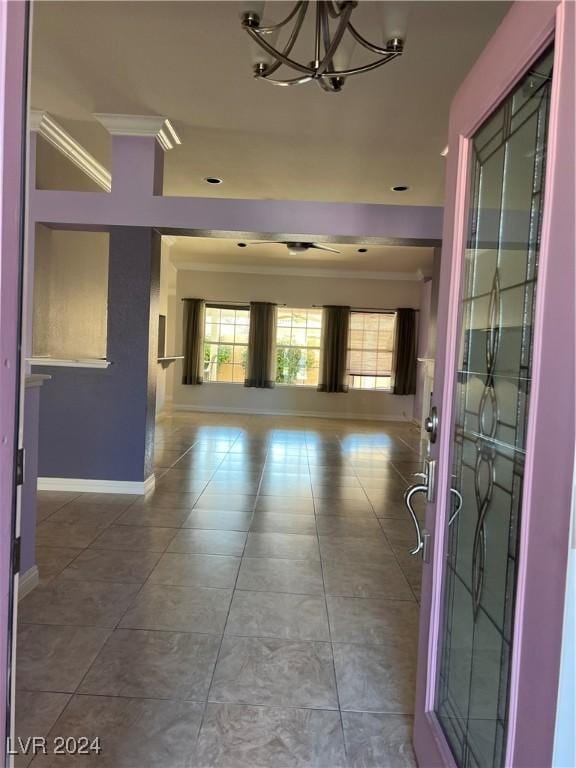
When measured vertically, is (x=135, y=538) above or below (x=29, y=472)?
below

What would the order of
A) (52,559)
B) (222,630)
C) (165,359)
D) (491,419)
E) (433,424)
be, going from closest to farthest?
1. (491,419)
2. (433,424)
3. (222,630)
4. (52,559)
5. (165,359)

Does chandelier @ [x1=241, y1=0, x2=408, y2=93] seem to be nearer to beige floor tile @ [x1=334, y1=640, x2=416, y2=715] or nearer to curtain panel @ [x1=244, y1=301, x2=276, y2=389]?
beige floor tile @ [x1=334, y1=640, x2=416, y2=715]

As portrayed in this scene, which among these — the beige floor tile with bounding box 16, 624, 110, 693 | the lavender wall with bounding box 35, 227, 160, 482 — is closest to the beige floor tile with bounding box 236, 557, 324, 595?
the beige floor tile with bounding box 16, 624, 110, 693

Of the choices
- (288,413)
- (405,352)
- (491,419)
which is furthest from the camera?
(288,413)

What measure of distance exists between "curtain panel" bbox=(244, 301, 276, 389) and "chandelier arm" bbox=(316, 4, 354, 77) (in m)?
7.17

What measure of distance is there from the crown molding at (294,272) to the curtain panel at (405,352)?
2.19ft

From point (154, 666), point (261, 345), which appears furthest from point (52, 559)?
point (261, 345)

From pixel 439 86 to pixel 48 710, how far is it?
3.66 m

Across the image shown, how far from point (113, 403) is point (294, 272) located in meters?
5.83

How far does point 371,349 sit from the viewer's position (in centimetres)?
941

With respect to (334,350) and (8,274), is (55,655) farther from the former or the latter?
(334,350)

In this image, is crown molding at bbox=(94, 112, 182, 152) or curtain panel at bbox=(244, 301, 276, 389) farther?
curtain panel at bbox=(244, 301, 276, 389)

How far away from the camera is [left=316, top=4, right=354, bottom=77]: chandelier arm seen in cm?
174

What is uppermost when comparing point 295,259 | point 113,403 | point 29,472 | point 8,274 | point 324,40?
point 295,259
